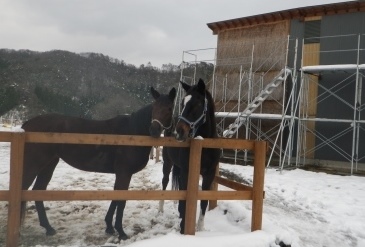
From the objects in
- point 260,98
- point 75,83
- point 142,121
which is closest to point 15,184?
point 142,121

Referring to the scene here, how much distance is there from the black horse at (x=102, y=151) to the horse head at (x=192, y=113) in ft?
1.06

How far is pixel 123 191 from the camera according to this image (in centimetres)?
397

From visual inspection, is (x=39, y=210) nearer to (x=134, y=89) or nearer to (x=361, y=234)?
(x=361, y=234)

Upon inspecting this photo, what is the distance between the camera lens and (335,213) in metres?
7.08

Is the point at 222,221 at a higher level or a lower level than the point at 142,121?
lower

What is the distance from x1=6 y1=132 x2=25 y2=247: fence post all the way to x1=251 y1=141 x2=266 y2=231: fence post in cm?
292

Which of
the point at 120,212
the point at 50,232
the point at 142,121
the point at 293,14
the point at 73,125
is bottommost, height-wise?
the point at 50,232

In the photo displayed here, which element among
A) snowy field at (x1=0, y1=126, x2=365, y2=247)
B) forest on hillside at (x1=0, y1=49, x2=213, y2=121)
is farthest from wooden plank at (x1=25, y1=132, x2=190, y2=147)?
forest on hillside at (x1=0, y1=49, x2=213, y2=121)

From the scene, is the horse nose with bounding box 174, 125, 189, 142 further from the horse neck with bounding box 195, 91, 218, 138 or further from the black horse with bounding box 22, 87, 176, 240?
the horse neck with bounding box 195, 91, 218, 138

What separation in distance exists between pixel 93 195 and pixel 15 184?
33.6 inches

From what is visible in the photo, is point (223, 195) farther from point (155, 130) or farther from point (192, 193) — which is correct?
point (155, 130)

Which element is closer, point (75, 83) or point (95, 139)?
point (95, 139)

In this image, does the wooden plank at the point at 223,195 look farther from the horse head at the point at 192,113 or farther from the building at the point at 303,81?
the building at the point at 303,81

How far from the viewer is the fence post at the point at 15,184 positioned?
140 inches
